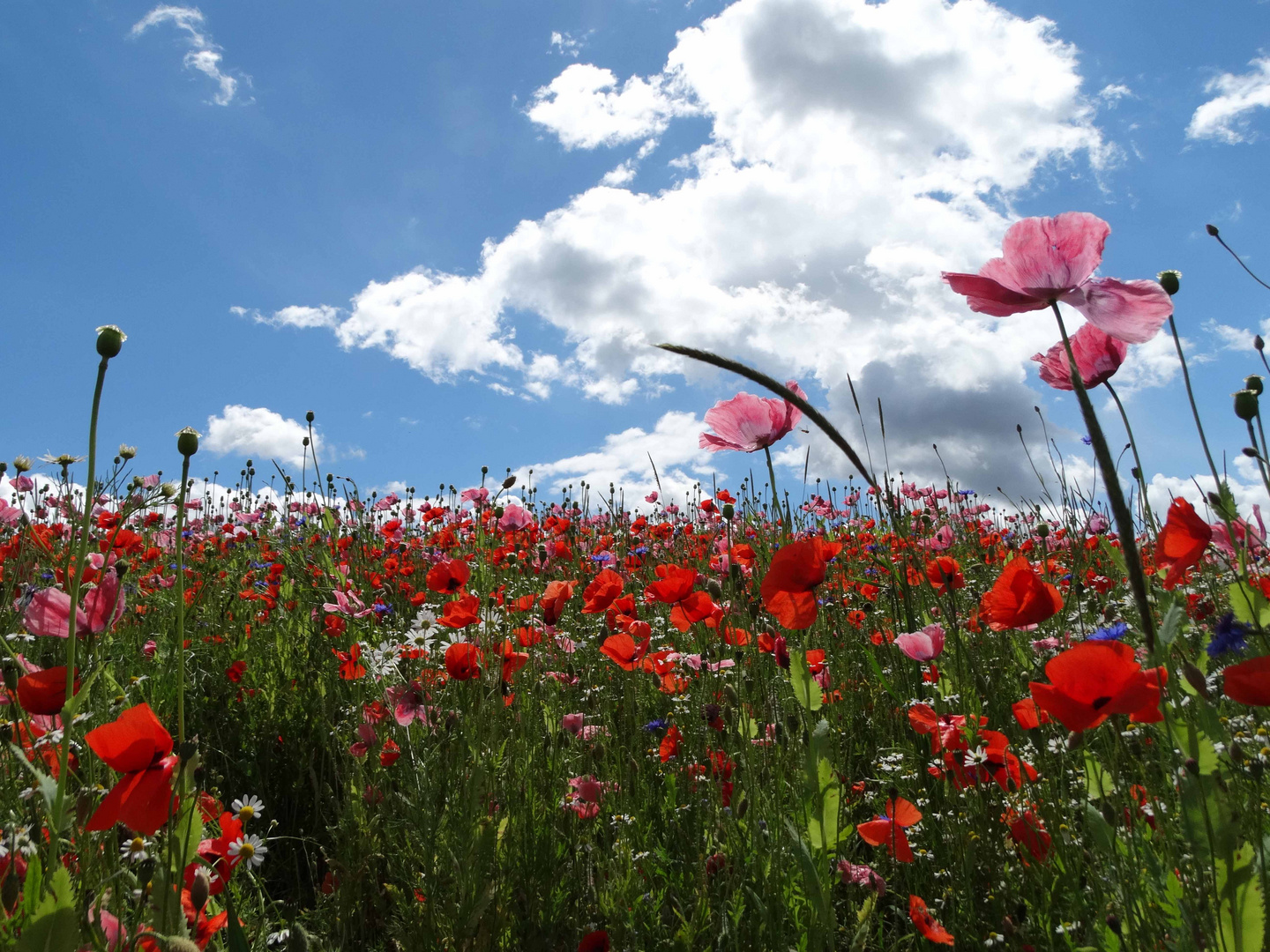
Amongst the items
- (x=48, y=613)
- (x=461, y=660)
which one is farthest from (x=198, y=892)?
(x=461, y=660)

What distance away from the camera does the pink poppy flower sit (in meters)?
2.15

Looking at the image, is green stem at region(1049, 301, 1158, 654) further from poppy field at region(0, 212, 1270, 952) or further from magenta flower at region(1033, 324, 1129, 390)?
magenta flower at region(1033, 324, 1129, 390)

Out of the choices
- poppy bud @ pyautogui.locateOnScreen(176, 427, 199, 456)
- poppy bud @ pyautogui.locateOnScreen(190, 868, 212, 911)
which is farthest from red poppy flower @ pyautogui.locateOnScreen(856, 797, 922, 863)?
poppy bud @ pyautogui.locateOnScreen(176, 427, 199, 456)

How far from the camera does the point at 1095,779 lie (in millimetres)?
1499

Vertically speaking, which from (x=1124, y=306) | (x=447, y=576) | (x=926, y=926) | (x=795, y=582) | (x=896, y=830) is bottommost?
(x=926, y=926)

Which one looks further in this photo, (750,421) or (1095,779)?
(750,421)

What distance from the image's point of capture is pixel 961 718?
206cm

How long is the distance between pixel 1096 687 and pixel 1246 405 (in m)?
0.73

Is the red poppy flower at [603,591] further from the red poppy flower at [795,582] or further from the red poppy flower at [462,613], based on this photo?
the red poppy flower at [795,582]

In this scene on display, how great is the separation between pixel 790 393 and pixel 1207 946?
102 centimetres

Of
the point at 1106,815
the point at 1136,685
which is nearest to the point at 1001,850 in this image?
the point at 1106,815

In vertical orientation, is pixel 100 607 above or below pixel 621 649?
above

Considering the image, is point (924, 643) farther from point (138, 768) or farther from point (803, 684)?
point (138, 768)

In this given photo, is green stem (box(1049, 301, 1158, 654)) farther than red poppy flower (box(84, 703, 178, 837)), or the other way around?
red poppy flower (box(84, 703, 178, 837))
